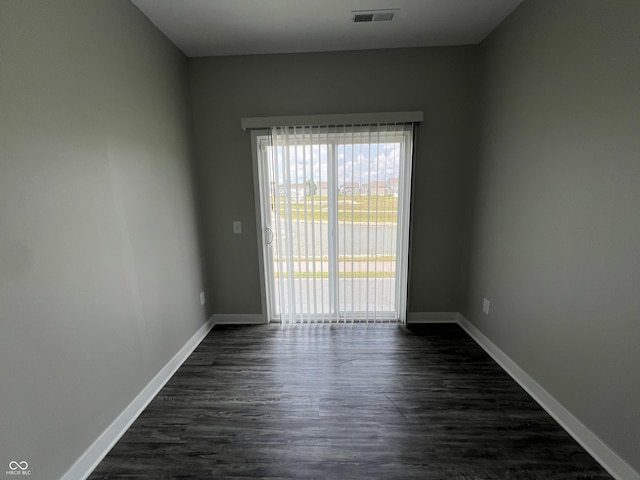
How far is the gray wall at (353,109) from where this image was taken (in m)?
2.47

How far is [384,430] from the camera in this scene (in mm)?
1639

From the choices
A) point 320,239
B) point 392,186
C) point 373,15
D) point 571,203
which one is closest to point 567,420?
point 571,203

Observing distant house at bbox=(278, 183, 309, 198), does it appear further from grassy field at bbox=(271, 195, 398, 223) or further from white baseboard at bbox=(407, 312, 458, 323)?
white baseboard at bbox=(407, 312, 458, 323)

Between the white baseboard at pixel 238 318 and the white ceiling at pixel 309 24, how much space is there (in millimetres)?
2581

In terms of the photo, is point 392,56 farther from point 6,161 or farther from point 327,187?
point 6,161

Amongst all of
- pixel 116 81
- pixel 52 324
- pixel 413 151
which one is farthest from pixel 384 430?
pixel 116 81

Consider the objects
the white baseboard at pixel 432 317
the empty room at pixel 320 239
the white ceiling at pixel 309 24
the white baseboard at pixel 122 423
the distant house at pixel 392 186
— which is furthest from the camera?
the white baseboard at pixel 432 317

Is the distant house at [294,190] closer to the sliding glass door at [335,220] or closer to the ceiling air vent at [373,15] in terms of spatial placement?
the sliding glass door at [335,220]

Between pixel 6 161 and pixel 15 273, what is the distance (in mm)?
448

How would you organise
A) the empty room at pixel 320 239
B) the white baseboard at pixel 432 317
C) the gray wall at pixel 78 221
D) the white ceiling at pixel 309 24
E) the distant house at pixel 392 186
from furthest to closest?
the white baseboard at pixel 432 317 < the distant house at pixel 392 186 < the white ceiling at pixel 309 24 < the empty room at pixel 320 239 < the gray wall at pixel 78 221

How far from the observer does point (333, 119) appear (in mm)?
2482

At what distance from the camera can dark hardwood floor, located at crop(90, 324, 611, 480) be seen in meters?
1.43

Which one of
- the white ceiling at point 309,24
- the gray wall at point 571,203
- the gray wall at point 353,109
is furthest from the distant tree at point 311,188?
the gray wall at point 571,203

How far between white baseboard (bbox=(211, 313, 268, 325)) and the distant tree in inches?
56.1
